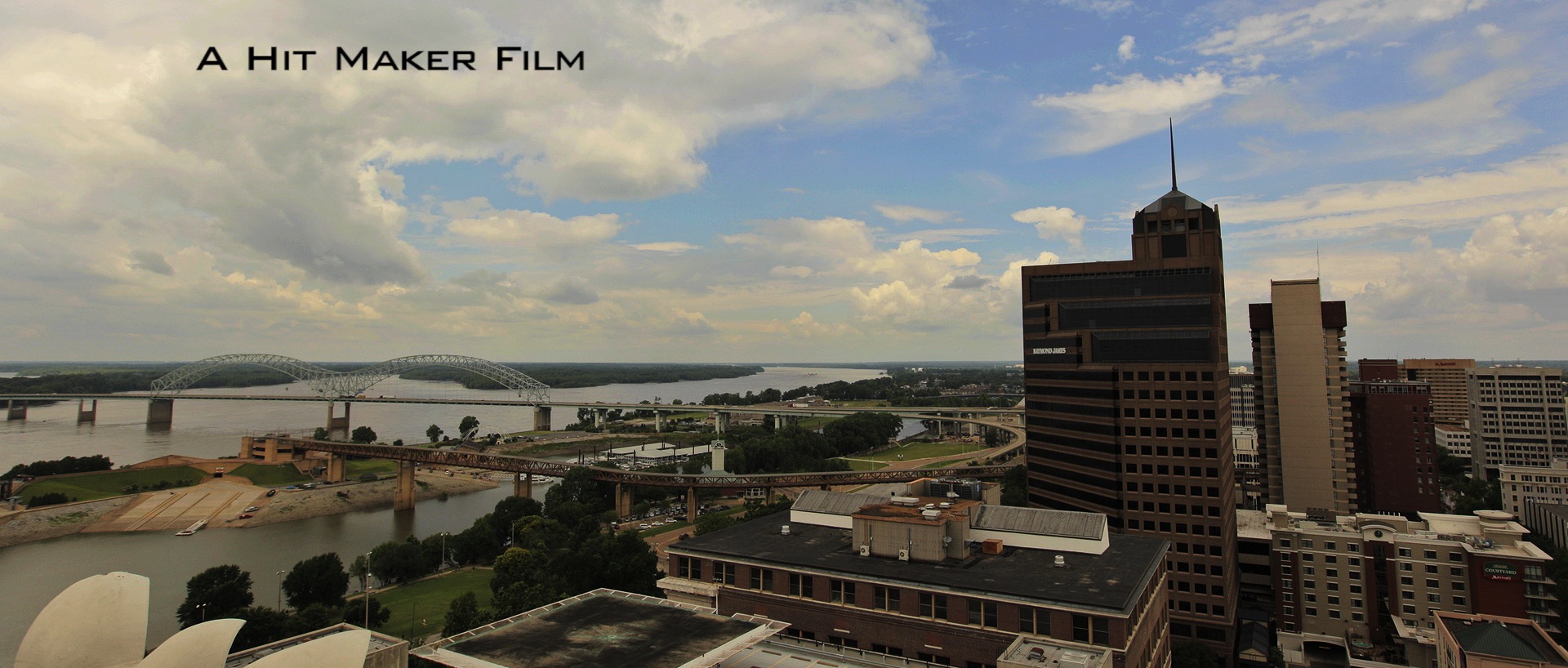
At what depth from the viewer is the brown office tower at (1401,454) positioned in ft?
264

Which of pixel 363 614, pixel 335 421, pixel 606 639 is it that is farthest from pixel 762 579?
pixel 335 421

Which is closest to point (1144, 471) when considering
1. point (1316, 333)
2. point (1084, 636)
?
point (1084, 636)

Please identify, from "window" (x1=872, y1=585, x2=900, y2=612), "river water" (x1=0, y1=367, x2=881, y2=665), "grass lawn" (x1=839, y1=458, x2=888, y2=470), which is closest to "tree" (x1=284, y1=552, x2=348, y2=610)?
"river water" (x1=0, y1=367, x2=881, y2=665)

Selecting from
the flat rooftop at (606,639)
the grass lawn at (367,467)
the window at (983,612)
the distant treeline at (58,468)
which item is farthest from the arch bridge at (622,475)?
the flat rooftop at (606,639)

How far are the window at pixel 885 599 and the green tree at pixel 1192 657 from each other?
24.8 meters

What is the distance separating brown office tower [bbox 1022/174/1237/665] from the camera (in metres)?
49.6

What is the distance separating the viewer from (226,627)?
16.0m

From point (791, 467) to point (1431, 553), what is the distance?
72955 mm

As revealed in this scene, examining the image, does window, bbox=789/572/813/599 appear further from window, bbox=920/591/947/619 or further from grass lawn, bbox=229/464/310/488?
grass lawn, bbox=229/464/310/488

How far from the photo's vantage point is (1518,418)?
10000cm

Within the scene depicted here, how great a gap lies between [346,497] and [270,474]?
15.8 m

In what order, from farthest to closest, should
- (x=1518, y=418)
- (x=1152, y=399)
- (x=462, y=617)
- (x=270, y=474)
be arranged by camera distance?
(x=1518, y=418) → (x=270, y=474) → (x=1152, y=399) → (x=462, y=617)

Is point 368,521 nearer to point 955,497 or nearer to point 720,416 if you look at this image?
point 955,497

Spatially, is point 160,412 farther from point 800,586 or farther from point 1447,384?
point 1447,384
